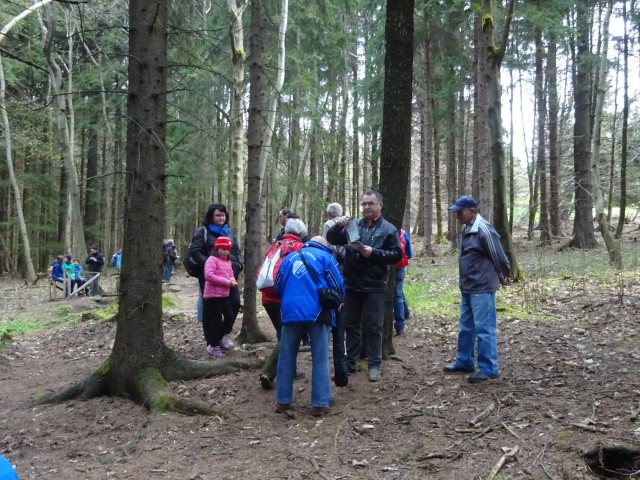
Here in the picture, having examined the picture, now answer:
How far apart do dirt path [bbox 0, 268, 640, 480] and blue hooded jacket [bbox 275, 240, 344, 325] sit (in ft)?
3.37

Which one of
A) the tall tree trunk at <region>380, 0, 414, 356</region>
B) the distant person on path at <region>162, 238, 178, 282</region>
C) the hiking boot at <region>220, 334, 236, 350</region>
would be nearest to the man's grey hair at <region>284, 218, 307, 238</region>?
the tall tree trunk at <region>380, 0, 414, 356</region>

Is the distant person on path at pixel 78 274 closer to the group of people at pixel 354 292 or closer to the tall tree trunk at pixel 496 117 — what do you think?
the group of people at pixel 354 292

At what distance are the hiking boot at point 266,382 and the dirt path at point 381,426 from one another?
10 centimetres

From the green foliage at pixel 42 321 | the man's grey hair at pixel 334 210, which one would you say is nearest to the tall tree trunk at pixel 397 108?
the man's grey hair at pixel 334 210

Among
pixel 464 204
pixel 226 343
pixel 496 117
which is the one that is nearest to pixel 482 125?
pixel 496 117

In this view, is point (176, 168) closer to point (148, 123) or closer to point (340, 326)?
point (148, 123)

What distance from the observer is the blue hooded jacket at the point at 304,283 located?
4980 mm

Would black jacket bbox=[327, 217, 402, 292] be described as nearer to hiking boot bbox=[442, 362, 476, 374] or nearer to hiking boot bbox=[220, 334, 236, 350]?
hiking boot bbox=[442, 362, 476, 374]

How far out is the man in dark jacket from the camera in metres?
5.58

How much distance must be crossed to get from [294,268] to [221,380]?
2.00 meters

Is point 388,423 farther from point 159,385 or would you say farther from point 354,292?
point 159,385

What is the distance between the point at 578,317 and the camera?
8.25m

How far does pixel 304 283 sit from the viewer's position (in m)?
5.05

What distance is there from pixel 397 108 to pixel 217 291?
3.44 m
